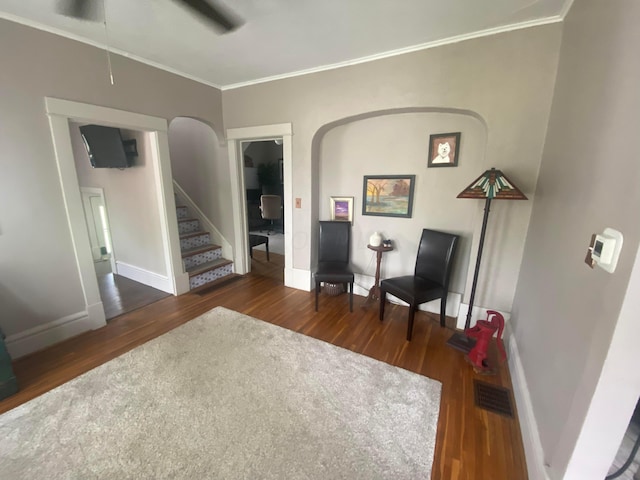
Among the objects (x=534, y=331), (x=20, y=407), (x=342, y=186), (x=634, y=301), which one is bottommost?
(x=20, y=407)

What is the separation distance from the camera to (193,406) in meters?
1.69

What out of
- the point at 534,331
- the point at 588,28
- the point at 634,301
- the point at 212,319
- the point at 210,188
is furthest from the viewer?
the point at 210,188

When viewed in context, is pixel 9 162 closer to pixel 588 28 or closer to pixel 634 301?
pixel 634 301

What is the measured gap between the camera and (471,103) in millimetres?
2244

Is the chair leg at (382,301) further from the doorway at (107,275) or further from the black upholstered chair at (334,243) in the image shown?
the doorway at (107,275)

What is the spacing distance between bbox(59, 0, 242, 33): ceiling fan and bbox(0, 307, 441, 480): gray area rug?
2.60 meters

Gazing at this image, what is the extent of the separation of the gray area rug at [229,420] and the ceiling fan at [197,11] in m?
2.60

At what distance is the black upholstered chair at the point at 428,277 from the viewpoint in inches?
94.1

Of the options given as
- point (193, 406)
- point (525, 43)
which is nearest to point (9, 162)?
point (193, 406)

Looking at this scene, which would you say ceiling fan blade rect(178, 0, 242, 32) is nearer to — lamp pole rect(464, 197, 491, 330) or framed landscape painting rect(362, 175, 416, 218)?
framed landscape painting rect(362, 175, 416, 218)

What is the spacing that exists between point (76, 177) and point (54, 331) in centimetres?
143

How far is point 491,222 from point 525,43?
1.44 metres

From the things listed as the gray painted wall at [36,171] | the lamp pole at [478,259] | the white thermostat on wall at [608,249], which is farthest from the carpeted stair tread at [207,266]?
the white thermostat on wall at [608,249]

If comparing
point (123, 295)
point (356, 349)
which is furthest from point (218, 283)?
point (356, 349)
